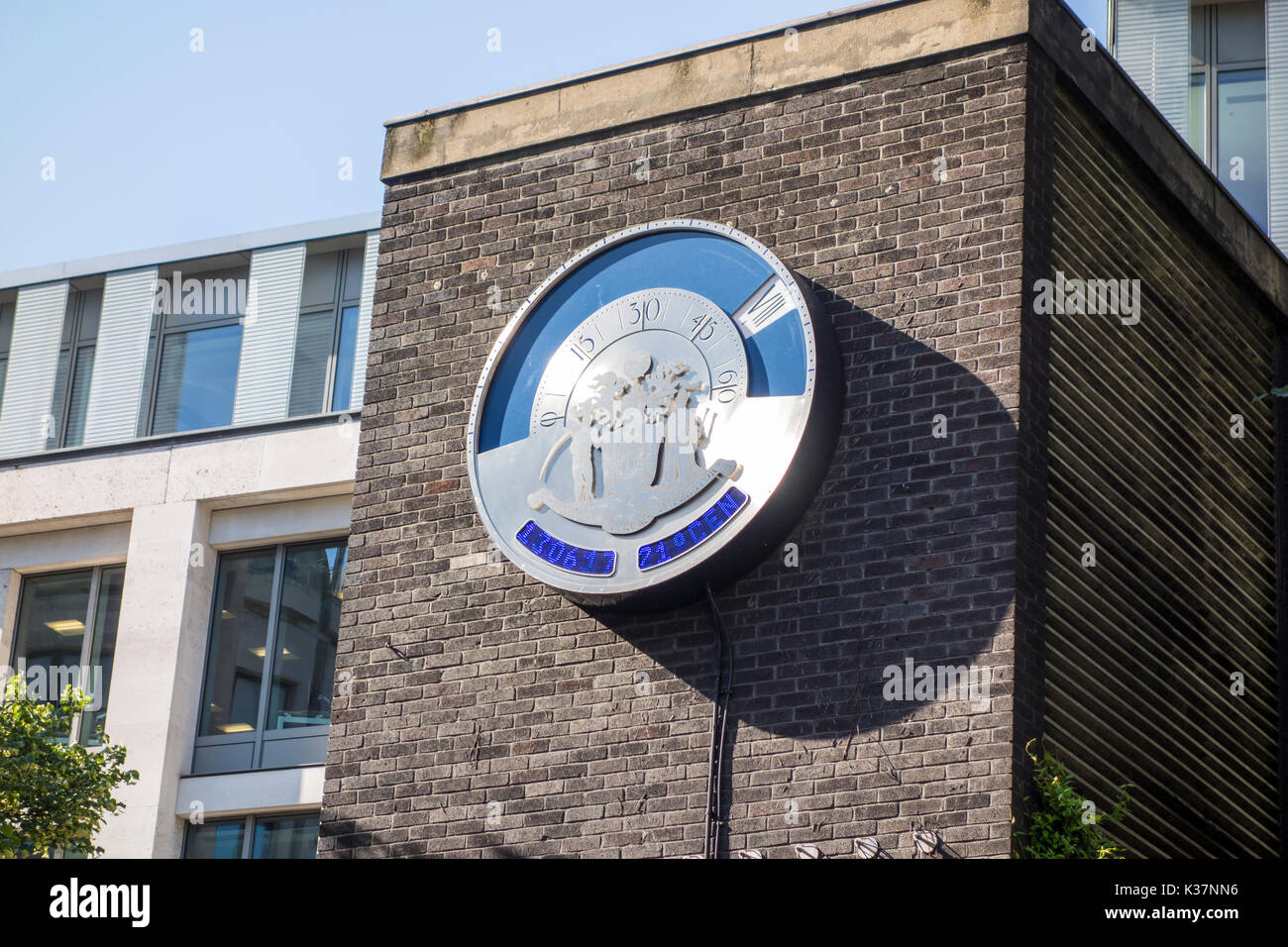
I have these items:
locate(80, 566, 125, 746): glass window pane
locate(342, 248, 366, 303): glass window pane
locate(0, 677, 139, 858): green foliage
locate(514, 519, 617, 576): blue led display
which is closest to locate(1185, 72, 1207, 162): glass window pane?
locate(342, 248, 366, 303): glass window pane

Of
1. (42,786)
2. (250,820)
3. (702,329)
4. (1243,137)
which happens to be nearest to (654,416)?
(702,329)

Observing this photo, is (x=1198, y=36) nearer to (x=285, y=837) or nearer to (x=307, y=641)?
(x=307, y=641)

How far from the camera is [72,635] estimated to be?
24.5 m

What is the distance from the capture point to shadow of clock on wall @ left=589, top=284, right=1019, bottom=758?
38.8 feet

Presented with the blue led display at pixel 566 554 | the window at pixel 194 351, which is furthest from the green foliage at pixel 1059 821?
the window at pixel 194 351

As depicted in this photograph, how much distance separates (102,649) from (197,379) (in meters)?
3.99

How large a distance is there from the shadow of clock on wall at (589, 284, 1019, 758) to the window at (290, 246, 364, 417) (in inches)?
517

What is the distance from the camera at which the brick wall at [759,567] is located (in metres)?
11.9

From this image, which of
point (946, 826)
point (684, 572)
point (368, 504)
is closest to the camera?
point (946, 826)

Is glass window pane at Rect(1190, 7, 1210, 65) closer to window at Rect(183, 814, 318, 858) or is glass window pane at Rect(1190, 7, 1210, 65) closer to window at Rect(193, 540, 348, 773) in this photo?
window at Rect(193, 540, 348, 773)
